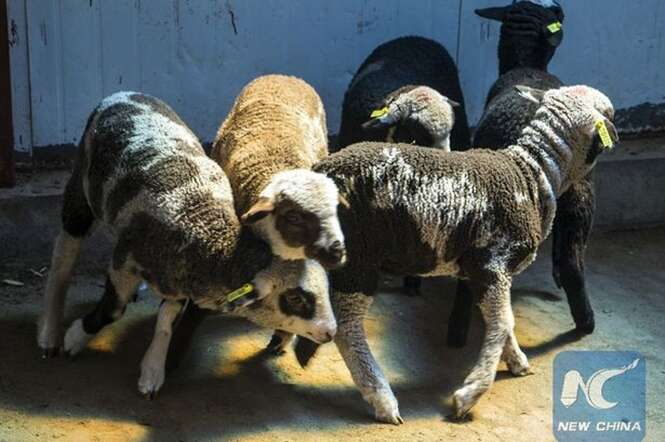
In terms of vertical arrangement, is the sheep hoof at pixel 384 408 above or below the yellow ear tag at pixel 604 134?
below

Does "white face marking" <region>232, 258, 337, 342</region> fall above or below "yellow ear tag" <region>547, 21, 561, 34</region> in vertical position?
below

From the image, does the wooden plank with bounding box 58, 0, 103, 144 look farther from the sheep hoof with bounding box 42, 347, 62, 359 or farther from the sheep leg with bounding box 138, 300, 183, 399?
the sheep leg with bounding box 138, 300, 183, 399

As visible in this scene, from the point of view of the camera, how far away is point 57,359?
484 centimetres

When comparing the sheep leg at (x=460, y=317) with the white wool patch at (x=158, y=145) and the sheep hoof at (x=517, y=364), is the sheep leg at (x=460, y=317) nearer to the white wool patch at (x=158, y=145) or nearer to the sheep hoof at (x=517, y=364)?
the sheep hoof at (x=517, y=364)

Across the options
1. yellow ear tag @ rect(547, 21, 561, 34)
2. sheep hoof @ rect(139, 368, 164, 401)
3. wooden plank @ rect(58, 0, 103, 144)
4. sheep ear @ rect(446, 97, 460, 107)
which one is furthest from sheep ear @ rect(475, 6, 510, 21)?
sheep hoof @ rect(139, 368, 164, 401)

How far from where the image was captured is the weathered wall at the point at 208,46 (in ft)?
19.2

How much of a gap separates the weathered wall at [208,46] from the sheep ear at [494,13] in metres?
0.34

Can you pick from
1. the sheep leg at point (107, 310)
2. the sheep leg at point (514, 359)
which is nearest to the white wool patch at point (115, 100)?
the sheep leg at point (107, 310)

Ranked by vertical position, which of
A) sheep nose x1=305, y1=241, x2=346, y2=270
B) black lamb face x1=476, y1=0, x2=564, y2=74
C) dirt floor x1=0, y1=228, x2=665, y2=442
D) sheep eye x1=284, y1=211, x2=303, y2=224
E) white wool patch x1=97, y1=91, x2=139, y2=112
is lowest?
dirt floor x1=0, y1=228, x2=665, y2=442

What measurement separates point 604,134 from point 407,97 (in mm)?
1118

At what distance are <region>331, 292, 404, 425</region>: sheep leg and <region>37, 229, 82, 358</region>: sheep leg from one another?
128cm

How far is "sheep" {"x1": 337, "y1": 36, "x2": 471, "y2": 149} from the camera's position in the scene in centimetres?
542

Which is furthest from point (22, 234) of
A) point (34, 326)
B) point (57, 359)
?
point (57, 359)

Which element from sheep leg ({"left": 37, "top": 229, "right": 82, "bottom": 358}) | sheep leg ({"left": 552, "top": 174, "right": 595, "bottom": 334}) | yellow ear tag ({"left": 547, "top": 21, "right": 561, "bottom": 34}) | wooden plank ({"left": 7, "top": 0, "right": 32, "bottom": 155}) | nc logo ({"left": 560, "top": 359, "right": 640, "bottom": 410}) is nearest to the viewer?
nc logo ({"left": 560, "top": 359, "right": 640, "bottom": 410})
